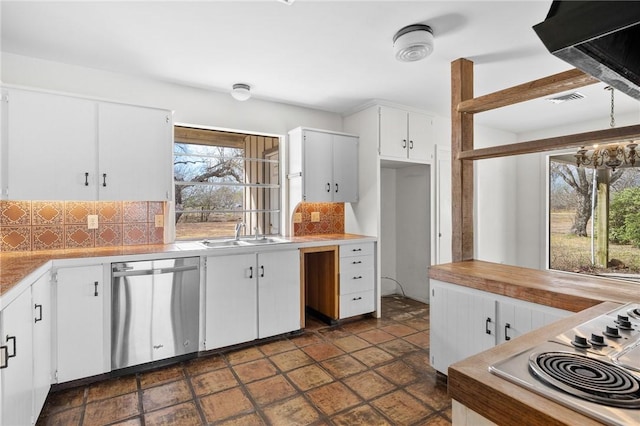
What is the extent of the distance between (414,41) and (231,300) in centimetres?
263

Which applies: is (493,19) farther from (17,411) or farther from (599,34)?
(17,411)

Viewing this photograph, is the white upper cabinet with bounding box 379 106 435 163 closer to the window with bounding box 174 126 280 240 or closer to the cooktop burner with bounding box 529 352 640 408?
the window with bounding box 174 126 280 240

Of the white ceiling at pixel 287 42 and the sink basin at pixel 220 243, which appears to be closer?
the white ceiling at pixel 287 42

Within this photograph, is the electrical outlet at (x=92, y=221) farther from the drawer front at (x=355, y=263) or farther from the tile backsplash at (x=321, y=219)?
the drawer front at (x=355, y=263)

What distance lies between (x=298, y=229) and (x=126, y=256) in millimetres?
2042

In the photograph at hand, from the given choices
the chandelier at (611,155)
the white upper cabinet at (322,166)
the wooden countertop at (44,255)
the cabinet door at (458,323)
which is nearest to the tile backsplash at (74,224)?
the wooden countertop at (44,255)

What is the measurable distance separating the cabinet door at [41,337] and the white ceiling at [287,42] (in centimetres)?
179

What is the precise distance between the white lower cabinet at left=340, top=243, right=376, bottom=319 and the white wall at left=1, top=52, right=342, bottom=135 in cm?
170

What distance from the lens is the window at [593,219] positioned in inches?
178

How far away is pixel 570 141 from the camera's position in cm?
192

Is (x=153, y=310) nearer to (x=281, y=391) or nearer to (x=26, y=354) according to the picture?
(x=26, y=354)

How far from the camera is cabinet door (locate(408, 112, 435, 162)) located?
421cm

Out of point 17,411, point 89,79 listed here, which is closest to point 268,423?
point 17,411

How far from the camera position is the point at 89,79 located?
300 centimetres
